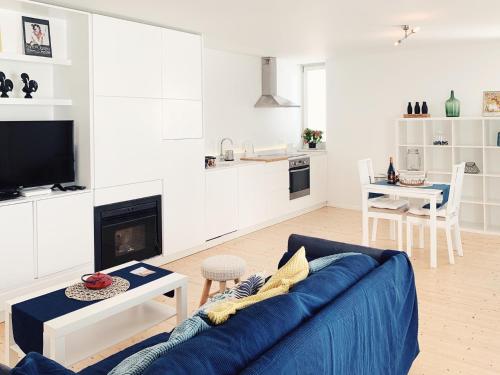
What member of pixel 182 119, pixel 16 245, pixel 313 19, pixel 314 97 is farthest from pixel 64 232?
pixel 314 97

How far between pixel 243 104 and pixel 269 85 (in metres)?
0.58

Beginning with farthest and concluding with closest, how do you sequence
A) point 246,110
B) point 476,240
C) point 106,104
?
point 246,110 → point 476,240 → point 106,104

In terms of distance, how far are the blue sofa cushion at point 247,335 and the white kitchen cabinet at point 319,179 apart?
5643 millimetres

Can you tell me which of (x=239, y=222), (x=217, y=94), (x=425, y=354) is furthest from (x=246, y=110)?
(x=425, y=354)

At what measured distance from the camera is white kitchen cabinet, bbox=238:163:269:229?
6.05 metres

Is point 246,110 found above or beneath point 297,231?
above

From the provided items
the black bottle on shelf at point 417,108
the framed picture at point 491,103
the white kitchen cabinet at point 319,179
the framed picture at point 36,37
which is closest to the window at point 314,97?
the white kitchen cabinet at point 319,179

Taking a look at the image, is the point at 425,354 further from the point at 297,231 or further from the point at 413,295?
the point at 297,231

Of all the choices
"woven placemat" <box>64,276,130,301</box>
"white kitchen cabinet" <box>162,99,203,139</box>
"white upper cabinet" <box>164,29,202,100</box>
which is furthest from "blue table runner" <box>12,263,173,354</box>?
"white upper cabinet" <box>164,29,202,100</box>

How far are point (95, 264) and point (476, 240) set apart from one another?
445cm

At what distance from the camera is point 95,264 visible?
424cm

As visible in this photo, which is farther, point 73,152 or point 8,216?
point 73,152

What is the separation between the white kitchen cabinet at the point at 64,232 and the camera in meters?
3.78

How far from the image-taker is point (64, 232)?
3928 millimetres
